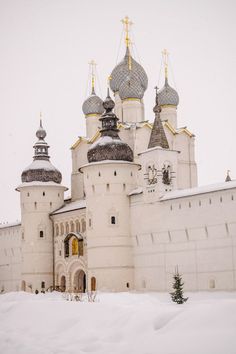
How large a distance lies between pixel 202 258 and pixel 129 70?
1682 centimetres

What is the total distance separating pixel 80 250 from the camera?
36.6 metres

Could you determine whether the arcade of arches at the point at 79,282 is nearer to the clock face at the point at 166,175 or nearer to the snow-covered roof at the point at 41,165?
the snow-covered roof at the point at 41,165

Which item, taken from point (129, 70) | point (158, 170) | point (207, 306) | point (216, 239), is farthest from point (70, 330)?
point (129, 70)

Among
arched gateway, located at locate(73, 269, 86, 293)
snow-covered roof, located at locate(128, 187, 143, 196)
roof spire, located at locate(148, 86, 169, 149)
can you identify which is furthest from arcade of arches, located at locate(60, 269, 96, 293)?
roof spire, located at locate(148, 86, 169, 149)

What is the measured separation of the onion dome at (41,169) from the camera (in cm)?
4019

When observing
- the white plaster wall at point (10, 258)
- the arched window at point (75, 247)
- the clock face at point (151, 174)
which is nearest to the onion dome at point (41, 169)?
the white plaster wall at point (10, 258)

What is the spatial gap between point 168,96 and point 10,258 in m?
16.4

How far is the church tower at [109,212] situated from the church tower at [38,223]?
601cm

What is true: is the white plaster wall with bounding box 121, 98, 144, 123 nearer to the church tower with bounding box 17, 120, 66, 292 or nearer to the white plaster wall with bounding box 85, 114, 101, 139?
the white plaster wall with bounding box 85, 114, 101, 139

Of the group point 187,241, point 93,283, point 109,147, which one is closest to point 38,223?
point 93,283

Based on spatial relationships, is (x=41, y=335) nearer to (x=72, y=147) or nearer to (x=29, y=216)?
(x=29, y=216)

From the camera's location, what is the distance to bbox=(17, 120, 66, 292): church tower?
1563 inches

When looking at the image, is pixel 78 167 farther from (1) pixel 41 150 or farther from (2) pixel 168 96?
(2) pixel 168 96

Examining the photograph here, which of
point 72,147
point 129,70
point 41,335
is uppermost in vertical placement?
point 129,70
